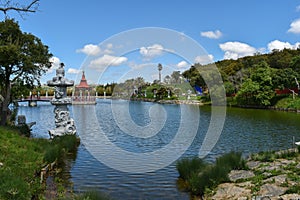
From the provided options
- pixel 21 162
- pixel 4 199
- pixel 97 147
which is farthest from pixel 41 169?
pixel 97 147

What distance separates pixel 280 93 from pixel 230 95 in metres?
14.4

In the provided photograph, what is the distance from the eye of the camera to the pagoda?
6314 centimetres

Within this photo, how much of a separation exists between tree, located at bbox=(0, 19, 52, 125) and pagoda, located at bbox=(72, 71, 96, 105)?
144 feet

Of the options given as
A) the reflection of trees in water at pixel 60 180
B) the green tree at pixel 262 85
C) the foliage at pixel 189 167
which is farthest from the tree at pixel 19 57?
the green tree at pixel 262 85

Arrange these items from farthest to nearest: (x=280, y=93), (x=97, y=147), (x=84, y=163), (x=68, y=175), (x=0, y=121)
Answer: (x=280, y=93) < (x=0, y=121) < (x=97, y=147) < (x=84, y=163) < (x=68, y=175)

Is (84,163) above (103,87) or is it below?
below

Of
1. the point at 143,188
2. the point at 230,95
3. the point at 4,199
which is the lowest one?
the point at 143,188

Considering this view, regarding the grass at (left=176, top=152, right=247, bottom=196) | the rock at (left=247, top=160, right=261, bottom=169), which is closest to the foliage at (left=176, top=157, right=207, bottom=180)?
the grass at (left=176, top=152, right=247, bottom=196)

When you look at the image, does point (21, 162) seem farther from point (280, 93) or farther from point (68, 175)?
point (280, 93)

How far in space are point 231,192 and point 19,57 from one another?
12827 mm

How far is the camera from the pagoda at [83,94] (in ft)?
207

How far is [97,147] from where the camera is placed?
619 inches

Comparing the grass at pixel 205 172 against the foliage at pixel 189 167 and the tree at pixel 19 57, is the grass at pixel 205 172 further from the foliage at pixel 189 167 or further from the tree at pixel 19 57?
the tree at pixel 19 57

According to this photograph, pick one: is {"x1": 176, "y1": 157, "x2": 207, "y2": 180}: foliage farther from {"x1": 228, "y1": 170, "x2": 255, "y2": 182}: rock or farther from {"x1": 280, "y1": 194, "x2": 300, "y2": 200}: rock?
{"x1": 280, "y1": 194, "x2": 300, "y2": 200}: rock
